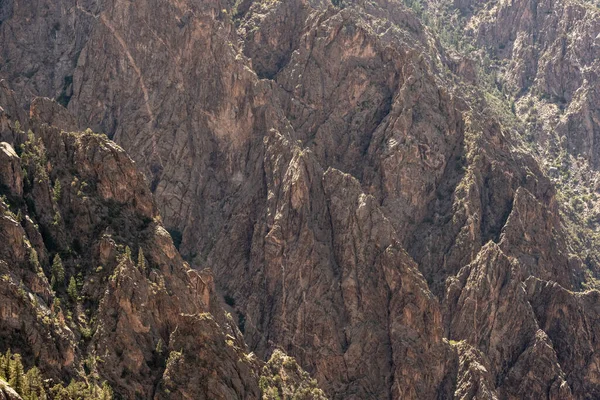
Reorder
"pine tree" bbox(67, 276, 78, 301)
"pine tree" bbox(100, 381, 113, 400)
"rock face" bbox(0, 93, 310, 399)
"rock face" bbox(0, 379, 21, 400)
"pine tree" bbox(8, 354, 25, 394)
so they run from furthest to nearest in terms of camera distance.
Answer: "pine tree" bbox(67, 276, 78, 301)
"rock face" bbox(0, 93, 310, 399)
"pine tree" bbox(100, 381, 113, 400)
"pine tree" bbox(8, 354, 25, 394)
"rock face" bbox(0, 379, 21, 400)

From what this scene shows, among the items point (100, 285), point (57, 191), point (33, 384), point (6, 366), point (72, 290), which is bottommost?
point (33, 384)

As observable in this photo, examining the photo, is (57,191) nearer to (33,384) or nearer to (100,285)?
(100,285)

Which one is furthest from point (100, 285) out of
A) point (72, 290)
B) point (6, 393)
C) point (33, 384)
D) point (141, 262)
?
point (6, 393)

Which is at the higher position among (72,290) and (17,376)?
(72,290)

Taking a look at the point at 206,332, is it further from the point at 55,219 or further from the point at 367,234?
the point at 367,234

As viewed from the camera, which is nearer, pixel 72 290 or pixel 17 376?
pixel 17 376

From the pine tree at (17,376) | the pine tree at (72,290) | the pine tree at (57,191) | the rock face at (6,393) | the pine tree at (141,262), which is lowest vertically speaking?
the rock face at (6,393)

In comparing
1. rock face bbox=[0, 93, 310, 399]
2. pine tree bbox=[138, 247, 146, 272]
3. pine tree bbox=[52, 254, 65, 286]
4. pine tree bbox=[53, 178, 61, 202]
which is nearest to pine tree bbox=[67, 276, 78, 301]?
rock face bbox=[0, 93, 310, 399]

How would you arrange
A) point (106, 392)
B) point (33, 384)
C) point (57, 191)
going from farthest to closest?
point (57, 191) < point (106, 392) < point (33, 384)

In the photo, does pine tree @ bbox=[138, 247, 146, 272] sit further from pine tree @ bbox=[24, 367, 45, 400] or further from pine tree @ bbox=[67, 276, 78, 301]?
pine tree @ bbox=[24, 367, 45, 400]

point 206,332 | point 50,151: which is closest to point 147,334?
point 206,332

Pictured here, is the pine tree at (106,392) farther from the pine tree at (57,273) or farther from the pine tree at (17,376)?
the pine tree at (57,273)

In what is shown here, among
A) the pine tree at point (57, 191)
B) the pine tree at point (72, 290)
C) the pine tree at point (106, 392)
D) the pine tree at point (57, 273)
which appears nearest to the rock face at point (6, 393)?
the pine tree at point (106, 392)
